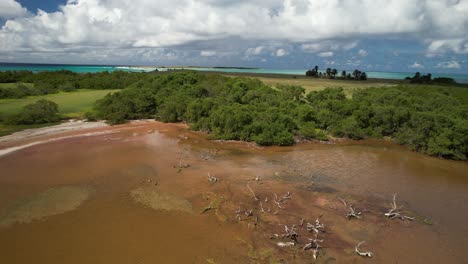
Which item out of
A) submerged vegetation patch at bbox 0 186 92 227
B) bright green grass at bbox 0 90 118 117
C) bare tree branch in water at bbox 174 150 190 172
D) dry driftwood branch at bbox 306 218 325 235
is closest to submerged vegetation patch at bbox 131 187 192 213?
submerged vegetation patch at bbox 0 186 92 227

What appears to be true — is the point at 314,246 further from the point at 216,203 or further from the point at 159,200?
the point at 159,200

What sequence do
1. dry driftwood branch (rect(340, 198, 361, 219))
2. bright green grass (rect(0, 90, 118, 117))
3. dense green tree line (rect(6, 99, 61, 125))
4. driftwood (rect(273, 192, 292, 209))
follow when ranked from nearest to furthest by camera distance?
dry driftwood branch (rect(340, 198, 361, 219))
driftwood (rect(273, 192, 292, 209))
dense green tree line (rect(6, 99, 61, 125))
bright green grass (rect(0, 90, 118, 117))

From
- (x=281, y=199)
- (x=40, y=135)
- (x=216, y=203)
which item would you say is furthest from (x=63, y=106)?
(x=281, y=199)

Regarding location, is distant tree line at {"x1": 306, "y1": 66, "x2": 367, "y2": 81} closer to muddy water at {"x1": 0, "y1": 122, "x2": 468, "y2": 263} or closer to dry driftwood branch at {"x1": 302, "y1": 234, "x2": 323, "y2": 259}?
muddy water at {"x1": 0, "y1": 122, "x2": 468, "y2": 263}

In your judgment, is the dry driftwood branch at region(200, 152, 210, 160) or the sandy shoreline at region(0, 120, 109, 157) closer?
the dry driftwood branch at region(200, 152, 210, 160)

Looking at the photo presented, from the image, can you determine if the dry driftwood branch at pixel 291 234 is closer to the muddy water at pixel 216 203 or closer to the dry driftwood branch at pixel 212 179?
the muddy water at pixel 216 203

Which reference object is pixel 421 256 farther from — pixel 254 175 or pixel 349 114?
pixel 349 114

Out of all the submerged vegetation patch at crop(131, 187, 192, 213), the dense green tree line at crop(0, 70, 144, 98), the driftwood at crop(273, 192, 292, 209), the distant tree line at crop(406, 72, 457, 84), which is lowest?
the submerged vegetation patch at crop(131, 187, 192, 213)
